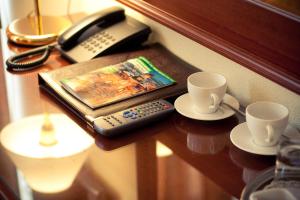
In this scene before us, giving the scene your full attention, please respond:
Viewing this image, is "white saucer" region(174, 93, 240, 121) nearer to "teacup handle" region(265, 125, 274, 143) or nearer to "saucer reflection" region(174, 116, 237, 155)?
"saucer reflection" region(174, 116, 237, 155)

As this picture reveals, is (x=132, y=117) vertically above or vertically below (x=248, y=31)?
below

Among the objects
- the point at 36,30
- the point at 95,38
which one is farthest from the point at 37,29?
the point at 95,38

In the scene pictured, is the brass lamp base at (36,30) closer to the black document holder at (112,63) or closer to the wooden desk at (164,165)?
the black document holder at (112,63)

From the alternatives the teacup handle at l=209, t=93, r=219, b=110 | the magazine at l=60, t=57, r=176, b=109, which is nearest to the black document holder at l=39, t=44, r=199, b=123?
the magazine at l=60, t=57, r=176, b=109

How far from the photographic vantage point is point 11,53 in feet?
4.87

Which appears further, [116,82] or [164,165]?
[116,82]

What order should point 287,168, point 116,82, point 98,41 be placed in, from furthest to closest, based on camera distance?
1. point 98,41
2. point 116,82
3. point 287,168

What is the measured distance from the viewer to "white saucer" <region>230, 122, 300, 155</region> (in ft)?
3.39

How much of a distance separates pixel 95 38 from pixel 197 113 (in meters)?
0.41

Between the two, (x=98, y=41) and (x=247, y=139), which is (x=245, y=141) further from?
(x=98, y=41)

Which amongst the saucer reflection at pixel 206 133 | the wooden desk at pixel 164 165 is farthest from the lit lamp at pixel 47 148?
the saucer reflection at pixel 206 133

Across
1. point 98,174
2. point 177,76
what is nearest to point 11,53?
point 177,76

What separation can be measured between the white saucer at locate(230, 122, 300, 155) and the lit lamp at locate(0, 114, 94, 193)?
275 mm

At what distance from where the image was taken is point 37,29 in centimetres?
158
